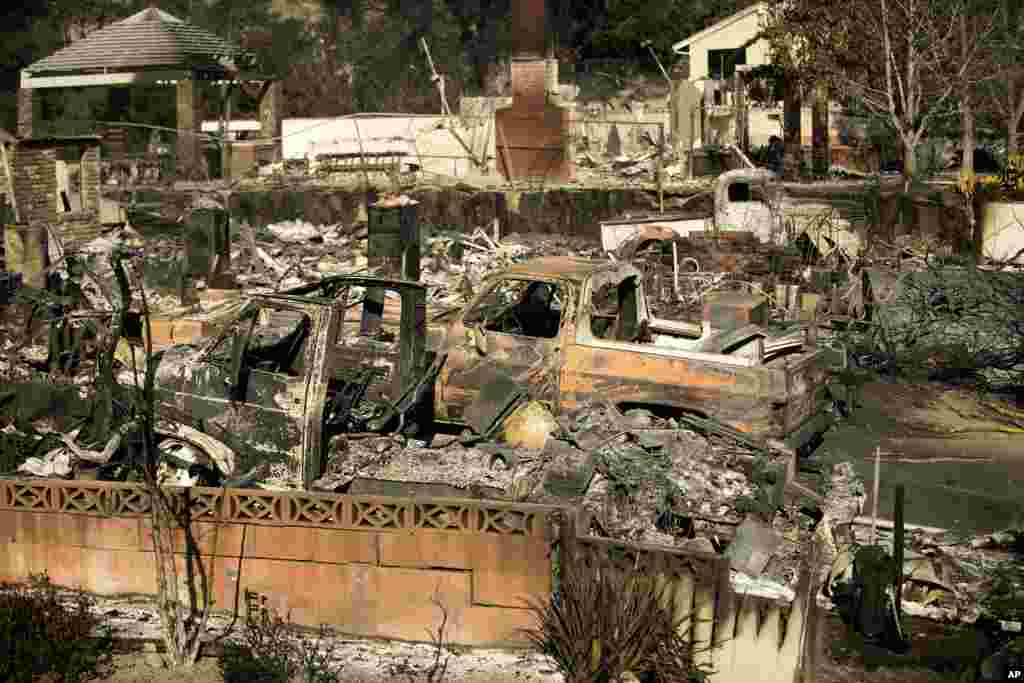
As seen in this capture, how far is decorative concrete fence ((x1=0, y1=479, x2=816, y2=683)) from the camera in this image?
300 inches

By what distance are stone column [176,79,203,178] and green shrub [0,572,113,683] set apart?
958 inches

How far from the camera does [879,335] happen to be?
15.4 metres

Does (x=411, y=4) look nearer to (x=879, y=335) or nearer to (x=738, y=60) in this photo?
(x=738, y=60)

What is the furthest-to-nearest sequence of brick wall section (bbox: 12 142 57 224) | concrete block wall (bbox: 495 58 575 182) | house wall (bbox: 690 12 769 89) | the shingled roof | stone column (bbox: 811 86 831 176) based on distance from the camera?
house wall (bbox: 690 12 769 89)
the shingled roof
stone column (bbox: 811 86 831 176)
concrete block wall (bbox: 495 58 575 182)
brick wall section (bbox: 12 142 57 224)

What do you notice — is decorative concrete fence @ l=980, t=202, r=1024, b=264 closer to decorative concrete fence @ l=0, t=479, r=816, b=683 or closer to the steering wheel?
the steering wheel

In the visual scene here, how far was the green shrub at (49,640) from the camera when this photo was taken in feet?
24.3

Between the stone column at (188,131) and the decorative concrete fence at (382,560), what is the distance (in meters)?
23.9

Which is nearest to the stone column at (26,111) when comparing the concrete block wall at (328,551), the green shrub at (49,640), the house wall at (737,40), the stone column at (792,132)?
the stone column at (792,132)

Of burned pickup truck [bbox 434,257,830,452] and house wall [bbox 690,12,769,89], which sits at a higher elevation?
house wall [bbox 690,12,769,89]

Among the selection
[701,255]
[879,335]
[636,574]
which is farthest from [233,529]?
[701,255]

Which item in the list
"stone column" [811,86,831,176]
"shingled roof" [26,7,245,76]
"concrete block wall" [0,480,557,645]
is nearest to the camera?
"concrete block wall" [0,480,557,645]

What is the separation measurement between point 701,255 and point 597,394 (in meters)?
9.14

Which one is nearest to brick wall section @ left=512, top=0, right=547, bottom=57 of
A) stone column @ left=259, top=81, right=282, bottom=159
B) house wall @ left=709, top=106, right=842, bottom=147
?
stone column @ left=259, top=81, right=282, bottom=159

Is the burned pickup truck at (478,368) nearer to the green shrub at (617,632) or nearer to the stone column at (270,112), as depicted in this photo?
the green shrub at (617,632)
